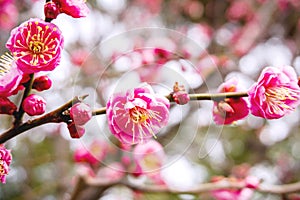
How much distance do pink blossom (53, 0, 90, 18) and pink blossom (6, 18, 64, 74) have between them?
1.7 inches

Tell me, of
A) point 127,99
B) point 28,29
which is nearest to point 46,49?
point 28,29

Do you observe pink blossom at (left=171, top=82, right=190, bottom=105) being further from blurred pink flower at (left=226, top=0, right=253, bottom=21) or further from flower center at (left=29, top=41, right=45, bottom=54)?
blurred pink flower at (left=226, top=0, right=253, bottom=21)

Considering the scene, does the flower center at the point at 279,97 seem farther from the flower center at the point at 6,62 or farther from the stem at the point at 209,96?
the flower center at the point at 6,62

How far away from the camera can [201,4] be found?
5641mm

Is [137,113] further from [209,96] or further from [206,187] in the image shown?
[206,187]

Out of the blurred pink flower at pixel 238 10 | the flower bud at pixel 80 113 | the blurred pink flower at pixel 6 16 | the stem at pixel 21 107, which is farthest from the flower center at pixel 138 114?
the blurred pink flower at pixel 238 10

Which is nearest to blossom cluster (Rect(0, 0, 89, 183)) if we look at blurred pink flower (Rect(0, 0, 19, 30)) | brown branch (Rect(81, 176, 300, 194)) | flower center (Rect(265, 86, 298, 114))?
flower center (Rect(265, 86, 298, 114))

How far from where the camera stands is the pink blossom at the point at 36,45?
850 millimetres

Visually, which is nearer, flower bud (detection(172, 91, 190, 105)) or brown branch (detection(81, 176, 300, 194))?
flower bud (detection(172, 91, 190, 105))

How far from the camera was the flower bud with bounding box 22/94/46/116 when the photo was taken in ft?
2.76

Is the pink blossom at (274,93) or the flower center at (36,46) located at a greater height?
the flower center at (36,46)

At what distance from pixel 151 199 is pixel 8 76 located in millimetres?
2694

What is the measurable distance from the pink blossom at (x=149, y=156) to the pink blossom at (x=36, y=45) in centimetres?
60

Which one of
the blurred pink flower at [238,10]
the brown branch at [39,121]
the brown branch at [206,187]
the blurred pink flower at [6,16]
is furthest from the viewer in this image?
the blurred pink flower at [238,10]
